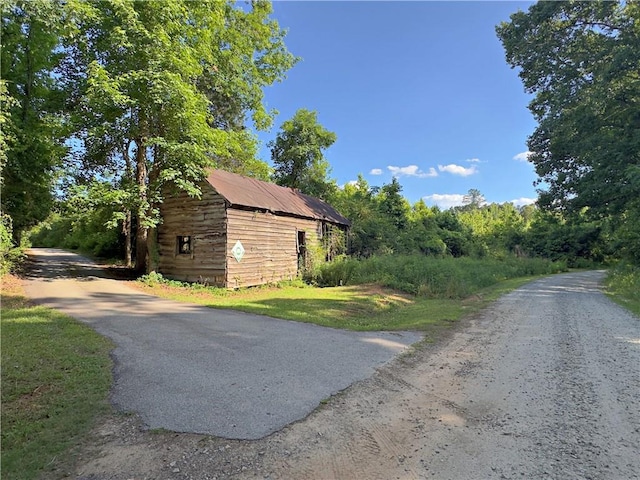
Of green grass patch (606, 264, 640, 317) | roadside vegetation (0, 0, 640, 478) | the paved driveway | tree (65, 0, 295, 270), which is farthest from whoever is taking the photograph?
tree (65, 0, 295, 270)

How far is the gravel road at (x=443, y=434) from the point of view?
3.06 metres

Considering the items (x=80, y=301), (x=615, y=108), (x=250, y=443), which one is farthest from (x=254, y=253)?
(x=615, y=108)

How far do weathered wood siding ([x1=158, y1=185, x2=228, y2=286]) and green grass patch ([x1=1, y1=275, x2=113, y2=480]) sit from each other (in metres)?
7.91

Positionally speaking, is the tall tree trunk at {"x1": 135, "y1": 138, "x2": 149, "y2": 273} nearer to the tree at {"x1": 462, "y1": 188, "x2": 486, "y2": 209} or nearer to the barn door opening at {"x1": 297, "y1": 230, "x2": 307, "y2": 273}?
the barn door opening at {"x1": 297, "y1": 230, "x2": 307, "y2": 273}

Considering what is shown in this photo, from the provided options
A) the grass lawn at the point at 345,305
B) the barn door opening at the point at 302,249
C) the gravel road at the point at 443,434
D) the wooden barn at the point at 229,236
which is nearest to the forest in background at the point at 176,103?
the wooden barn at the point at 229,236

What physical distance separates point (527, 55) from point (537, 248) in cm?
2758

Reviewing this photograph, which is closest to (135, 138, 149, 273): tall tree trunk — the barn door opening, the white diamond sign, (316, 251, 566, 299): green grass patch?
the white diamond sign

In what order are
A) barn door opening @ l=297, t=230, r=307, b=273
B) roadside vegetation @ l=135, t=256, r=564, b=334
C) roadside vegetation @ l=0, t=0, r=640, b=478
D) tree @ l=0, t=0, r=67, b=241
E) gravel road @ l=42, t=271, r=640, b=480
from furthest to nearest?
barn door opening @ l=297, t=230, r=307, b=273 → tree @ l=0, t=0, r=67, b=241 → roadside vegetation @ l=135, t=256, r=564, b=334 → roadside vegetation @ l=0, t=0, r=640, b=478 → gravel road @ l=42, t=271, r=640, b=480

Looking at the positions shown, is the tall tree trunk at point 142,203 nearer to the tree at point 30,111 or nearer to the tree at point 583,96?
the tree at point 30,111

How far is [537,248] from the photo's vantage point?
42.8 meters

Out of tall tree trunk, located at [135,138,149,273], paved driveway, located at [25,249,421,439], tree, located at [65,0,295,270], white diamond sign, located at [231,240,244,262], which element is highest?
tree, located at [65,0,295,270]

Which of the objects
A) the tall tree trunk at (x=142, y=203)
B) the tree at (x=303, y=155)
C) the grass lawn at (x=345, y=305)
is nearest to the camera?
the grass lawn at (x=345, y=305)

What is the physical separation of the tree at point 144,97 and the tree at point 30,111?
37.0 inches

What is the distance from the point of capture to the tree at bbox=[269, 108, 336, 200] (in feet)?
113
